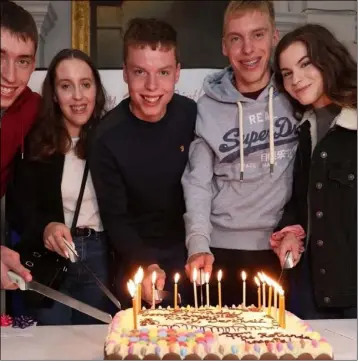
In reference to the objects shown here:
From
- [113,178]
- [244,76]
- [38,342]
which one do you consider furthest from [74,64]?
[38,342]

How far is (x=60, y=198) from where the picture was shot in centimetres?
167

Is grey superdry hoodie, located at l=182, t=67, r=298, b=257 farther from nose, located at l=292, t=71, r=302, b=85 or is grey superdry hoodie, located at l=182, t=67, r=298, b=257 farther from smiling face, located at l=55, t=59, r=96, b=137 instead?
smiling face, located at l=55, t=59, r=96, b=137

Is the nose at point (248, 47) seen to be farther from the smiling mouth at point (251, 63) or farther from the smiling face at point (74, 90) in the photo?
the smiling face at point (74, 90)

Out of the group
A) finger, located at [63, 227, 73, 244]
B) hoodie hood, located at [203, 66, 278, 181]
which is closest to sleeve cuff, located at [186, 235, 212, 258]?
hoodie hood, located at [203, 66, 278, 181]

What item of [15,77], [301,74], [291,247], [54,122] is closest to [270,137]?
[301,74]

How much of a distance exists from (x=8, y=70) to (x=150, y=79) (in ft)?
1.27

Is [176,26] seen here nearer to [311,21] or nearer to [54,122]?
[311,21]

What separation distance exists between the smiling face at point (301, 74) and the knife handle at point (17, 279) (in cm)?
90

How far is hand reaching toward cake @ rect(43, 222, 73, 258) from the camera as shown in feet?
5.38

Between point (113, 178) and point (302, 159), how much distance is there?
55 cm

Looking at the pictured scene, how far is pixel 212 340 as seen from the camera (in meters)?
1.12

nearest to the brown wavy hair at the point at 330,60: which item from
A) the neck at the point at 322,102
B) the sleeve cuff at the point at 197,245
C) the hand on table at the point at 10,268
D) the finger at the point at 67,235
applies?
the neck at the point at 322,102

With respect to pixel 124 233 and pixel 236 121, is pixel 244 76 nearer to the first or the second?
pixel 236 121

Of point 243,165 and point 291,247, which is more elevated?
point 243,165
